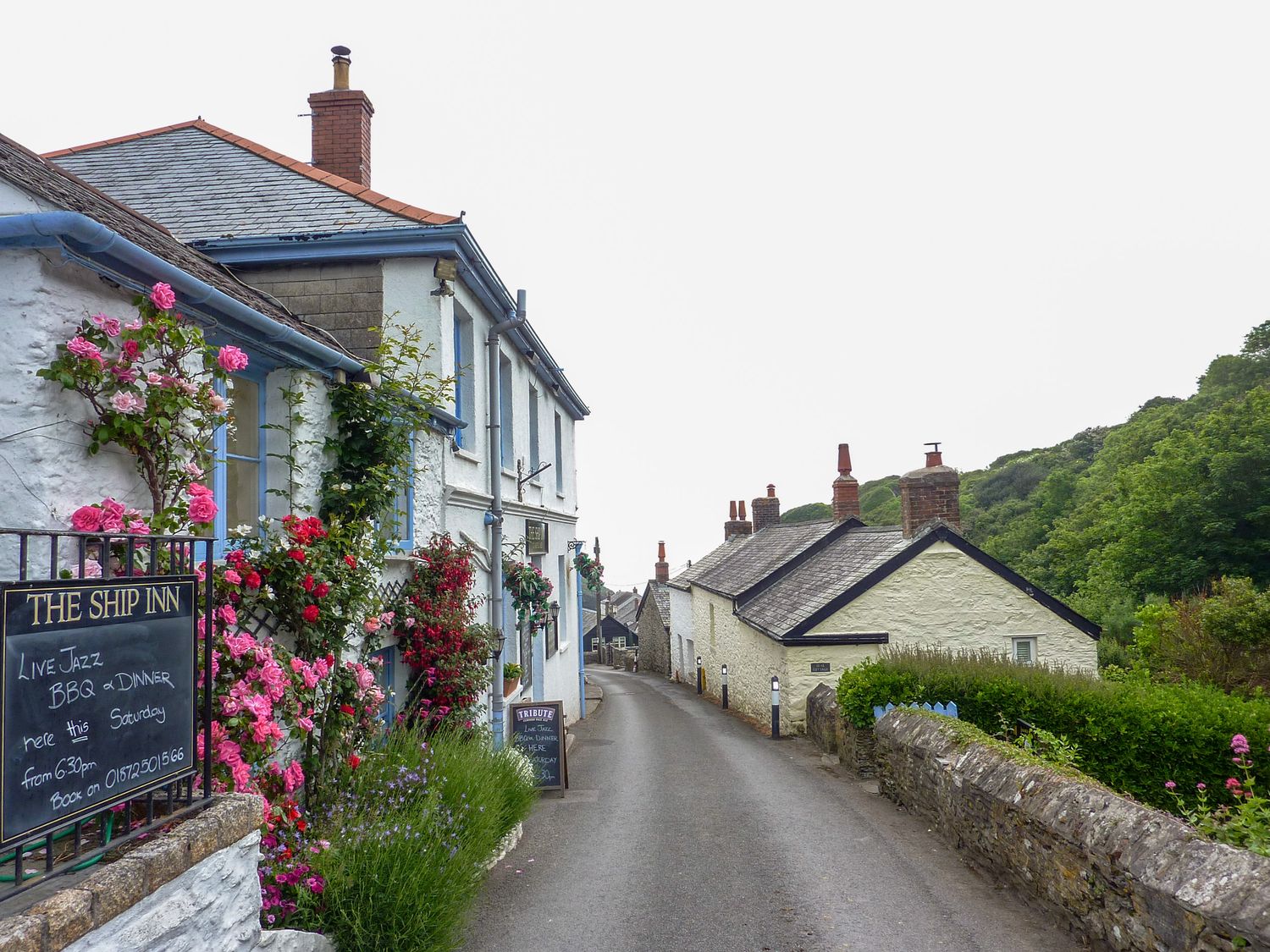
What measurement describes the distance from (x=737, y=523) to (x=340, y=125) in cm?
3219

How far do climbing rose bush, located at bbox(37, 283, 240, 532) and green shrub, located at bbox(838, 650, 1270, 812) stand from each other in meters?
9.95

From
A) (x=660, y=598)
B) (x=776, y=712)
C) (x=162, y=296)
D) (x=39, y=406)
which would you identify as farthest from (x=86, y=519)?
(x=660, y=598)

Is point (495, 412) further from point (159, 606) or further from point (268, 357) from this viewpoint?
point (159, 606)

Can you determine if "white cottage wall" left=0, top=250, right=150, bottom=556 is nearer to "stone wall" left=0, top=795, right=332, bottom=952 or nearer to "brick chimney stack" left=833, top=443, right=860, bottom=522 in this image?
"stone wall" left=0, top=795, right=332, bottom=952

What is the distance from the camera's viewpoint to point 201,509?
4.86 metres

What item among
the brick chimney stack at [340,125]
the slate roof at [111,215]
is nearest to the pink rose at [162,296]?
the slate roof at [111,215]

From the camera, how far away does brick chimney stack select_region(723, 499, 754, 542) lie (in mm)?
41756

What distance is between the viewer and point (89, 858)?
134 inches

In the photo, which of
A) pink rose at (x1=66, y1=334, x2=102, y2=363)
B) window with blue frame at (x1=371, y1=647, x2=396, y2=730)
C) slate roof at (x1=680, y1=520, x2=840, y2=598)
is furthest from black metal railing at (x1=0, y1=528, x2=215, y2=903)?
slate roof at (x1=680, y1=520, x2=840, y2=598)

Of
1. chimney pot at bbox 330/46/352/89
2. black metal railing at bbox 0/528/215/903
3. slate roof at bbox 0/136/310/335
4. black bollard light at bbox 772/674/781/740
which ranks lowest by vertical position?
black bollard light at bbox 772/674/781/740

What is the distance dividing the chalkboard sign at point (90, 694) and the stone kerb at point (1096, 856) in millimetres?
5296

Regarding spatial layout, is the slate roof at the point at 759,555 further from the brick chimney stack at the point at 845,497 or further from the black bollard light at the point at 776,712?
the black bollard light at the point at 776,712

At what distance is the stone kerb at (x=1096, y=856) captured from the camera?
4754mm

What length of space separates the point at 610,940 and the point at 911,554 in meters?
13.6
